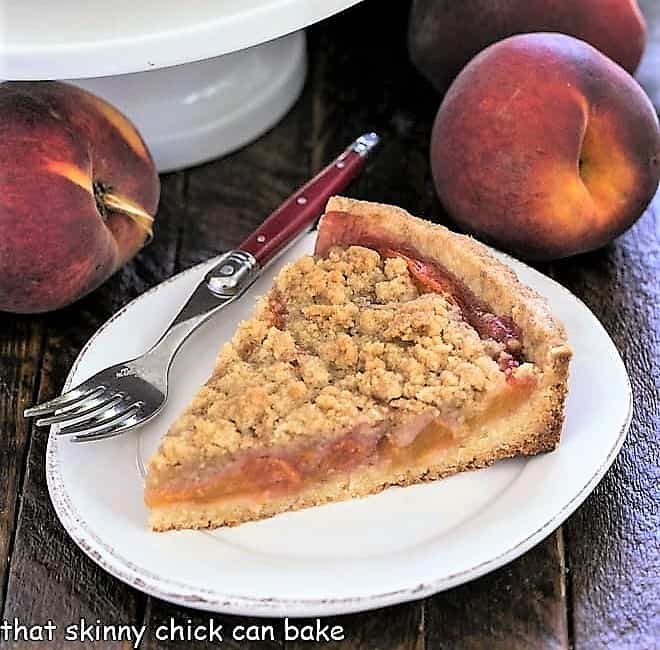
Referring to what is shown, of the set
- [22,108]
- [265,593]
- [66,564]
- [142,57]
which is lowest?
[66,564]

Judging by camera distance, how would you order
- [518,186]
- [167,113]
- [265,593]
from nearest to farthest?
[265,593] → [518,186] → [167,113]

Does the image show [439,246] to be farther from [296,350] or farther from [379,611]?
[379,611]

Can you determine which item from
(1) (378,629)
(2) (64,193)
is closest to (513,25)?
(2) (64,193)

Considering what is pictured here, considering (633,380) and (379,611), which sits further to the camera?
(633,380)

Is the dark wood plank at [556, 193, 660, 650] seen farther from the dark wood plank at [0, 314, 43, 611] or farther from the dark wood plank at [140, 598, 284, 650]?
the dark wood plank at [0, 314, 43, 611]

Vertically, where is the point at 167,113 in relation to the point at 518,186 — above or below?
below

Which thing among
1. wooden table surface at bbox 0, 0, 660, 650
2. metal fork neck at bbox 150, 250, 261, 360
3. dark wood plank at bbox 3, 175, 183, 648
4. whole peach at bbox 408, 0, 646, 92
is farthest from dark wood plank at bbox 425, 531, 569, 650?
whole peach at bbox 408, 0, 646, 92

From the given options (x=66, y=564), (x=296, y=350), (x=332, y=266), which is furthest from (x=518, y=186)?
(x=66, y=564)
